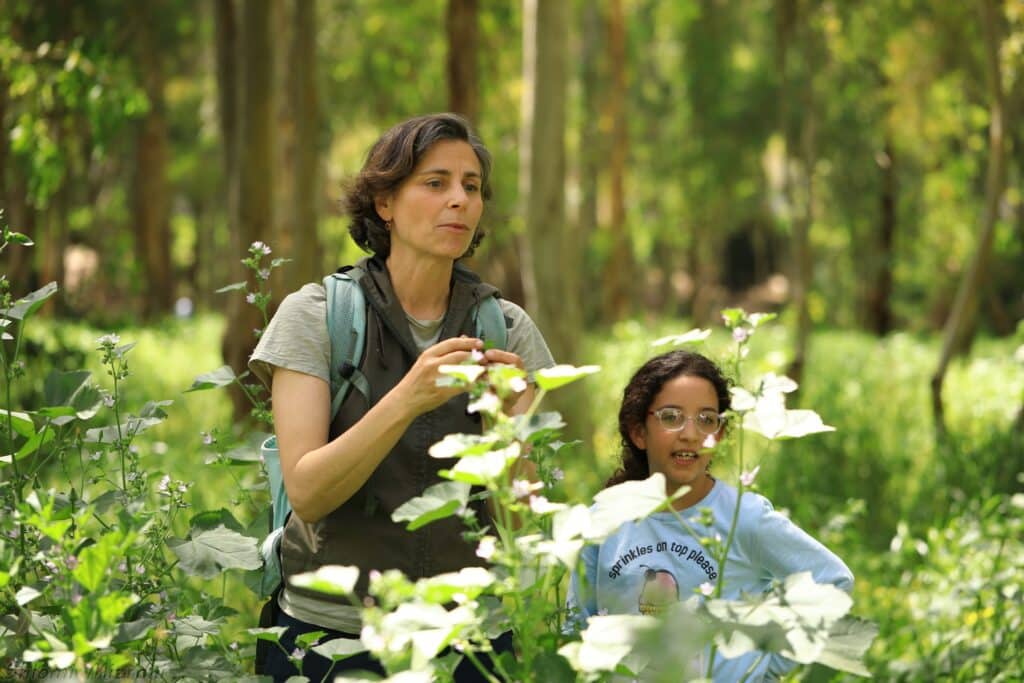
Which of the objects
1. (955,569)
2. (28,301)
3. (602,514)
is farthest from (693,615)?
(955,569)

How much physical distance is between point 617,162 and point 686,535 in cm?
1937

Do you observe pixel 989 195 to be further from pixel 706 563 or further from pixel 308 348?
pixel 308 348

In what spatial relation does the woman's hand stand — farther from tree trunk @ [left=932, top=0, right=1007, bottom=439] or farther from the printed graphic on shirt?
tree trunk @ [left=932, top=0, right=1007, bottom=439]

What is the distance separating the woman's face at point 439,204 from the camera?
2.59 metres

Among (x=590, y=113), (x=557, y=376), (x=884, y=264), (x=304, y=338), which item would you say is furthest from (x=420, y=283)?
(x=590, y=113)

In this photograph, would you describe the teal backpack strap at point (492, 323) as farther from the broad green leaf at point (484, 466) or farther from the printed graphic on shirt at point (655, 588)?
the broad green leaf at point (484, 466)

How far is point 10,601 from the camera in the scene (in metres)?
2.50

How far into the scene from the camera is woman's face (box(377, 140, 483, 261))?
259 cm

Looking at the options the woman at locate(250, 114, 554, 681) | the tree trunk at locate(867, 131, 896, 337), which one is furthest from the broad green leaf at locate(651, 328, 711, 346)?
the tree trunk at locate(867, 131, 896, 337)

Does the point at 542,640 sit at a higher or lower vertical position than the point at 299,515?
lower

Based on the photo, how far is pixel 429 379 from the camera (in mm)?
2168

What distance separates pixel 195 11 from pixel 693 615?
20.9 metres

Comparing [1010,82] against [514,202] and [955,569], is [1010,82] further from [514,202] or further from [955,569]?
[514,202]

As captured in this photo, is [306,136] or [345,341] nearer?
[345,341]
